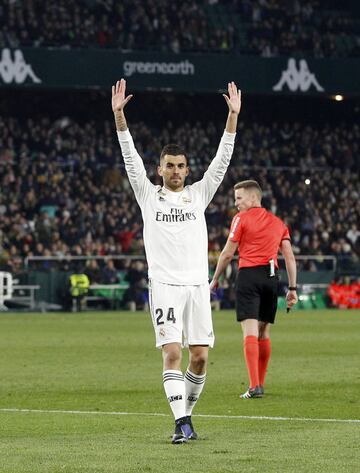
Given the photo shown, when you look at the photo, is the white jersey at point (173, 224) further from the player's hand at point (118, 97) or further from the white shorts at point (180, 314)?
the player's hand at point (118, 97)

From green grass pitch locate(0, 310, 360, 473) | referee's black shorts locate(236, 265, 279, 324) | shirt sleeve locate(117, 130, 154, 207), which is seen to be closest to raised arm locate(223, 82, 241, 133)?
shirt sleeve locate(117, 130, 154, 207)

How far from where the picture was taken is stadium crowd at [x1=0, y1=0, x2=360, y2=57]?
156ft

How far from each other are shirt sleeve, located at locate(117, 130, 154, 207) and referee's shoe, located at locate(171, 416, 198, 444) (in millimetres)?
1725

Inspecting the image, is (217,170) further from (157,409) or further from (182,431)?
(157,409)

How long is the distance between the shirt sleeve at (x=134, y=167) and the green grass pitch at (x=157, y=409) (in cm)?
189

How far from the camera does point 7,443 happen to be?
1008 centimetres

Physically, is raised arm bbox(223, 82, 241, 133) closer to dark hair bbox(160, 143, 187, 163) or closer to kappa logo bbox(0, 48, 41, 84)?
dark hair bbox(160, 143, 187, 163)

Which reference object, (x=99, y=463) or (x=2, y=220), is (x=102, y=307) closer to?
(x=2, y=220)

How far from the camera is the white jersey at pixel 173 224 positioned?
1030 cm

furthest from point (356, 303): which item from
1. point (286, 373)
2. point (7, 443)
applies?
point (7, 443)

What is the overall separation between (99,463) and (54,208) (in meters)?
35.9

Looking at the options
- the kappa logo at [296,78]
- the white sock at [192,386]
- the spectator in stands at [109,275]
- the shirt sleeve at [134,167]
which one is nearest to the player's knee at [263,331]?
the white sock at [192,386]

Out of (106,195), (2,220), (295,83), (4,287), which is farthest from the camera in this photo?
(295,83)

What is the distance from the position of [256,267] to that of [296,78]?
36.5 meters
